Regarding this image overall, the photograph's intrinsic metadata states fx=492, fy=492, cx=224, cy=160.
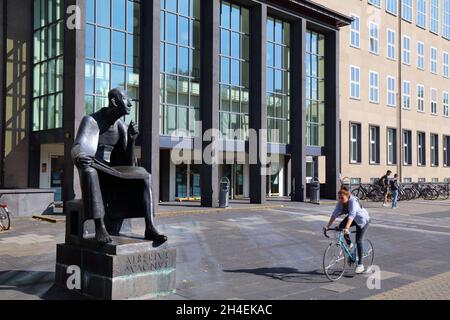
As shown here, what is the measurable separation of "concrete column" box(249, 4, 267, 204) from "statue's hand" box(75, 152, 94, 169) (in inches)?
688

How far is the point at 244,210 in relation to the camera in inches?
831

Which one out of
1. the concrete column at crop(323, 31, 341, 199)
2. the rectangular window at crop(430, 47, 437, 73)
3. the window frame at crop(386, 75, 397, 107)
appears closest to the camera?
the concrete column at crop(323, 31, 341, 199)

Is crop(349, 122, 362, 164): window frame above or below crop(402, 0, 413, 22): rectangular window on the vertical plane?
below

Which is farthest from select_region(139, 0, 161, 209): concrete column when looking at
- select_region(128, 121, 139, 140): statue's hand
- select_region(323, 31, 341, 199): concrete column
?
select_region(323, 31, 341, 199): concrete column

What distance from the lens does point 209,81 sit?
2183 cm

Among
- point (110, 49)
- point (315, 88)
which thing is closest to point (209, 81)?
point (110, 49)

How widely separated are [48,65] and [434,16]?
37.1 m

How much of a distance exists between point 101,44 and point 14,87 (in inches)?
175

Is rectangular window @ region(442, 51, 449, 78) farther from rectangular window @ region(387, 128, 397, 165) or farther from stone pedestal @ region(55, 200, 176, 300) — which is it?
stone pedestal @ region(55, 200, 176, 300)

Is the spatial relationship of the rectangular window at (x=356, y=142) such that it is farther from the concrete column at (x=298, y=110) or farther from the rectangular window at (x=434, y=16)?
the rectangular window at (x=434, y=16)

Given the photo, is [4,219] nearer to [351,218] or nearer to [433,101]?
[351,218]

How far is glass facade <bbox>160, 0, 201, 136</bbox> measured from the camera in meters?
22.0
